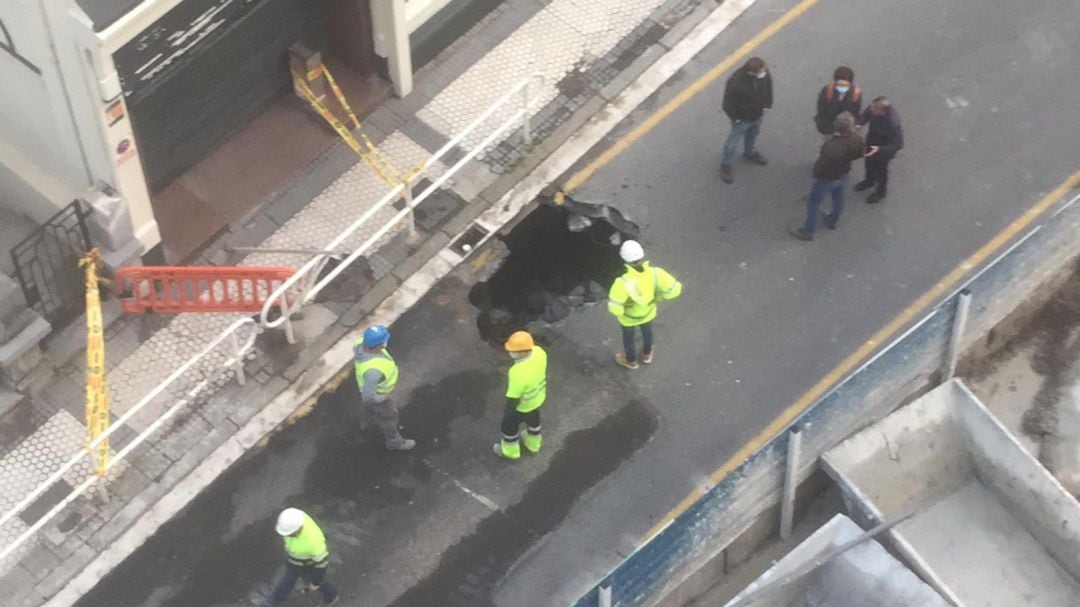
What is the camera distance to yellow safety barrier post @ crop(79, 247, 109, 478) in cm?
1533

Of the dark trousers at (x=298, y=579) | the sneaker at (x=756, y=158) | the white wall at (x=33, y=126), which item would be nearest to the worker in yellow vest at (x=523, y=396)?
the dark trousers at (x=298, y=579)

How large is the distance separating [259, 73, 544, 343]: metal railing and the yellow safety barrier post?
160 cm

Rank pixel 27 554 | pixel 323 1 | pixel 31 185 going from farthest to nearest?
pixel 323 1
pixel 31 185
pixel 27 554

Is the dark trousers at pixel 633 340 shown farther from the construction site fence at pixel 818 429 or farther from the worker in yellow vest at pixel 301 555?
the worker in yellow vest at pixel 301 555

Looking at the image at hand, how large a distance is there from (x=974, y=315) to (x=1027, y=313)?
1.26 metres

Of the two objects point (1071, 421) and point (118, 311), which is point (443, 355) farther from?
point (1071, 421)

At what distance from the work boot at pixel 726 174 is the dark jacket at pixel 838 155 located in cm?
149

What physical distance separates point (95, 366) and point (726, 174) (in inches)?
276

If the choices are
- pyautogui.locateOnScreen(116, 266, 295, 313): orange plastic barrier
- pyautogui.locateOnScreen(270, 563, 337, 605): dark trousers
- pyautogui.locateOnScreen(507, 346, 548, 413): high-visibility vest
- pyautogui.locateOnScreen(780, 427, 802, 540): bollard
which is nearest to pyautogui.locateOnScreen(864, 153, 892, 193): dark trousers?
pyautogui.locateOnScreen(780, 427, 802, 540): bollard

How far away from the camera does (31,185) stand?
16.5m

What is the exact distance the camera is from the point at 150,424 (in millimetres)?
16031

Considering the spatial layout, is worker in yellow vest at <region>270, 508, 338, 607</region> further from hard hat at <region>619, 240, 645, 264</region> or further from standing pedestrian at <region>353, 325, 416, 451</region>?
hard hat at <region>619, 240, 645, 264</region>

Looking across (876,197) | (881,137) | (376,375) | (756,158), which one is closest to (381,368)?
(376,375)

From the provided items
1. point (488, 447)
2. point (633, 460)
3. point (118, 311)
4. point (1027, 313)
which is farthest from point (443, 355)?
point (1027, 313)
